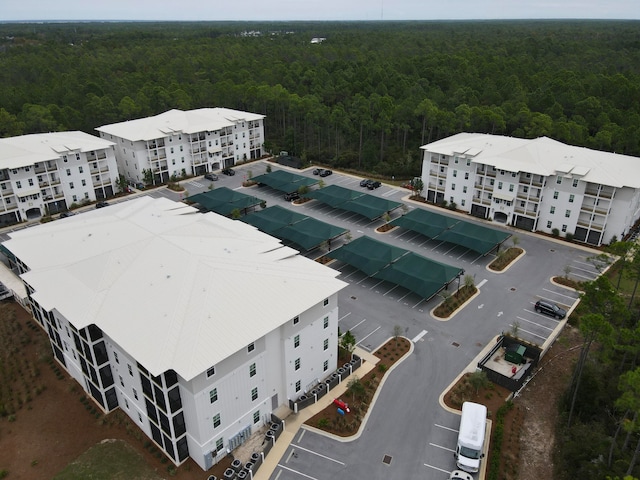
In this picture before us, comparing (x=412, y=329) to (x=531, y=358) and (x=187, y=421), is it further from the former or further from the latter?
(x=187, y=421)

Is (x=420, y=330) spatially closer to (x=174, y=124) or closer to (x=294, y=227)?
(x=294, y=227)

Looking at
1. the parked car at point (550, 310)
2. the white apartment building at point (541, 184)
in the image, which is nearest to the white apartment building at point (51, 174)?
the white apartment building at point (541, 184)

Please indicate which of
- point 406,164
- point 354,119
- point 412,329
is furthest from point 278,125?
point 412,329

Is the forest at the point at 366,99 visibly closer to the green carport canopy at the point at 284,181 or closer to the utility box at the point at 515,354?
the utility box at the point at 515,354

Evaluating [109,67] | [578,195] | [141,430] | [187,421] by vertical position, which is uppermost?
[109,67]

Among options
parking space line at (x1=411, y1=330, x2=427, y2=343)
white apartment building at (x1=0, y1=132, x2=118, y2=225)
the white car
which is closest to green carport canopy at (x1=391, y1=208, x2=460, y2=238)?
parking space line at (x1=411, y1=330, x2=427, y2=343)

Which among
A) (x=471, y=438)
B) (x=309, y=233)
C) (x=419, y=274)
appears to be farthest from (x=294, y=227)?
(x=471, y=438)

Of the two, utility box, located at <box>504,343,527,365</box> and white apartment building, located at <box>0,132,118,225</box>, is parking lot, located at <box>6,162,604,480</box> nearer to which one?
utility box, located at <box>504,343,527,365</box>
